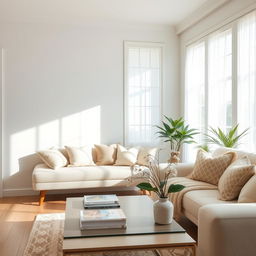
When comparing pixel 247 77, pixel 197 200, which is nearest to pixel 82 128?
pixel 247 77

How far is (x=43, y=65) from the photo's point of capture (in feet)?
17.9

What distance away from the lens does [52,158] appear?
4.94 meters

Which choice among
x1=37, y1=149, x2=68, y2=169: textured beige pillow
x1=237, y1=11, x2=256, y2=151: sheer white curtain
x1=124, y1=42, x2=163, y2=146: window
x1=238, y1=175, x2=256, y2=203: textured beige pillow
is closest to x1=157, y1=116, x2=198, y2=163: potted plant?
x1=124, y1=42, x2=163, y2=146: window

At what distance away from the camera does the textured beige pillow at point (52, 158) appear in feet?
16.1

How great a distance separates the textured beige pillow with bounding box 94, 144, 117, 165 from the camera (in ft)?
17.4

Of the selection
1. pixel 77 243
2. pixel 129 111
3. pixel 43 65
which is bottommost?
pixel 77 243

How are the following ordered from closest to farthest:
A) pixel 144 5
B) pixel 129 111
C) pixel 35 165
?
pixel 144 5
pixel 35 165
pixel 129 111

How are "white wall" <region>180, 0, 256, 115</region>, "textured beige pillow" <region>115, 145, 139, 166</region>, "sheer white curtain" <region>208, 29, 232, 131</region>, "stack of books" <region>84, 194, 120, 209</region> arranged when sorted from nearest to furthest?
"stack of books" <region>84, 194, 120, 209</region>
"white wall" <region>180, 0, 256, 115</region>
"sheer white curtain" <region>208, 29, 232, 131</region>
"textured beige pillow" <region>115, 145, 139, 166</region>

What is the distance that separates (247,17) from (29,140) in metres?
3.65

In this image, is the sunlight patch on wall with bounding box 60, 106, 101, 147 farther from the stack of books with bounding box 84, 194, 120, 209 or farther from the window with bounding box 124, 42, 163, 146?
the stack of books with bounding box 84, 194, 120, 209

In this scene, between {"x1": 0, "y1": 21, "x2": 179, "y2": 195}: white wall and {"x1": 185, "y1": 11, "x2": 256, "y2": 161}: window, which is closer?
{"x1": 185, "y1": 11, "x2": 256, "y2": 161}: window

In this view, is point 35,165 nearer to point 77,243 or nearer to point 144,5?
point 144,5

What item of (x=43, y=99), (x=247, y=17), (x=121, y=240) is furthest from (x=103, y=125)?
(x=121, y=240)

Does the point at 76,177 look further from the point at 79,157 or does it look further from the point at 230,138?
the point at 230,138
